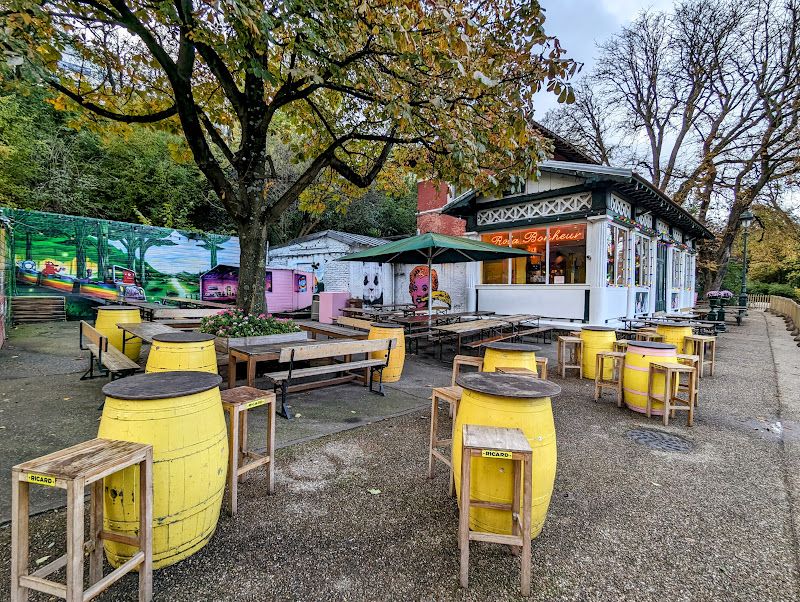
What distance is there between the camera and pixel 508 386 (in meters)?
2.46

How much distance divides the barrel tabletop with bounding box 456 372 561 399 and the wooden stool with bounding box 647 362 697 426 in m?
2.86

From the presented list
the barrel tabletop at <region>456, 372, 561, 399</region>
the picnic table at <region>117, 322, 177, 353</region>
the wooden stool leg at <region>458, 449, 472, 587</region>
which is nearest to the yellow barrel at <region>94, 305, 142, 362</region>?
the picnic table at <region>117, 322, 177, 353</region>

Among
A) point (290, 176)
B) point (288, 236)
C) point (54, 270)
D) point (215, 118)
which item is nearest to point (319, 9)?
point (215, 118)

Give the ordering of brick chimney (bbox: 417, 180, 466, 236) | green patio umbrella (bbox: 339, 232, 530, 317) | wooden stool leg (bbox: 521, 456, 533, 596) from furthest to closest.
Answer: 1. brick chimney (bbox: 417, 180, 466, 236)
2. green patio umbrella (bbox: 339, 232, 530, 317)
3. wooden stool leg (bbox: 521, 456, 533, 596)

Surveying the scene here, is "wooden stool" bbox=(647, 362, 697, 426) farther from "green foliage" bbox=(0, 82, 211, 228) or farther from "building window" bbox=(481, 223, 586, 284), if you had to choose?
"green foliage" bbox=(0, 82, 211, 228)

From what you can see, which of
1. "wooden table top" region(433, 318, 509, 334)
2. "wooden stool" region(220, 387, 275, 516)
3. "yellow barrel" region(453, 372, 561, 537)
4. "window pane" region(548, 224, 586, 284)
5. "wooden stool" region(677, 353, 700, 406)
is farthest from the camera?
"window pane" region(548, 224, 586, 284)

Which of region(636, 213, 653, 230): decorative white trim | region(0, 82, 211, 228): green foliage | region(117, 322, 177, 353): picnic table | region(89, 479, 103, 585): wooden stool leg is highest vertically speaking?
region(0, 82, 211, 228): green foliage

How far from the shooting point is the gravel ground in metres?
1.96

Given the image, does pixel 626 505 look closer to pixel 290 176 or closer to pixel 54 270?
pixel 54 270

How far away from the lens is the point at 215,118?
25.2 ft

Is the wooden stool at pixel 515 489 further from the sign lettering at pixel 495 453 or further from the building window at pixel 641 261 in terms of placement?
the building window at pixel 641 261

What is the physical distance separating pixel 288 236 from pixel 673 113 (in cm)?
2128

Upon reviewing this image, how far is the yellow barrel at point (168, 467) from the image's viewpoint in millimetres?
1848

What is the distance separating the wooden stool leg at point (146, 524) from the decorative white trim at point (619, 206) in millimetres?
10711
